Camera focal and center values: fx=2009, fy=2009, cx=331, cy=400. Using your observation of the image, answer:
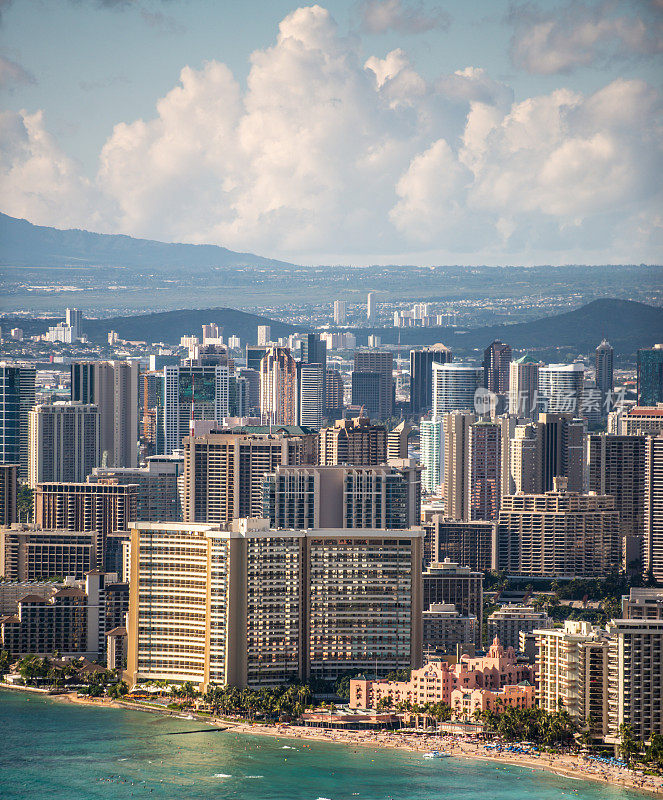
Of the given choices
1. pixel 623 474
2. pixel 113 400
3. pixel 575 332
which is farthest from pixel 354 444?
pixel 575 332

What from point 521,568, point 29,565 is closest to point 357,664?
point 29,565

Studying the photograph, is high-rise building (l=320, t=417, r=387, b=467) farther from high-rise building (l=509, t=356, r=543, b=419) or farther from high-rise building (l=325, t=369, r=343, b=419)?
high-rise building (l=325, t=369, r=343, b=419)

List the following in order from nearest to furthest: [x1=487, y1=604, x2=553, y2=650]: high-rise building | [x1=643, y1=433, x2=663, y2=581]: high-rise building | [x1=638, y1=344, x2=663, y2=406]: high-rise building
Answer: [x1=487, y1=604, x2=553, y2=650]: high-rise building → [x1=643, y1=433, x2=663, y2=581]: high-rise building → [x1=638, y1=344, x2=663, y2=406]: high-rise building

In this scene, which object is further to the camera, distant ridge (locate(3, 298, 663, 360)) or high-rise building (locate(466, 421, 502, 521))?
distant ridge (locate(3, 298, 663, 360))

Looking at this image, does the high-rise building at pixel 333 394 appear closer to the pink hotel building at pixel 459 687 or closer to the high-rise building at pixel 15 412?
the high-rise building at pixel 15 412

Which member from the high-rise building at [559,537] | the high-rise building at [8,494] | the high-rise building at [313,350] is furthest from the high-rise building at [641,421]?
the high-rise building at [313,350]

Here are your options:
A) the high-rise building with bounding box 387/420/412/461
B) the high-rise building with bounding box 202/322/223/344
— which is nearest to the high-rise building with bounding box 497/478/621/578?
the high-rise building with bounding box 387/420/412/461

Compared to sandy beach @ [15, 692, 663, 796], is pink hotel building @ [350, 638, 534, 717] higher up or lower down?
higher up
